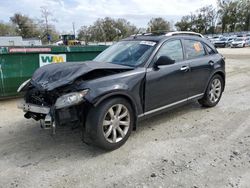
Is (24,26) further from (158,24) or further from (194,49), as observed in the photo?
(194,49)

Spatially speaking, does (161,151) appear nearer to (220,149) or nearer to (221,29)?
(220,149)

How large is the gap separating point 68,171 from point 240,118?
135 inches

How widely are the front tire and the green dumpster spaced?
393 centimetres

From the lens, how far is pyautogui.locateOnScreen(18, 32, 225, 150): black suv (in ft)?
11.4

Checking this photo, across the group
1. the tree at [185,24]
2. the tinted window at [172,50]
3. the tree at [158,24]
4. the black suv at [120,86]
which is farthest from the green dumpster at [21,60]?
the tree at [185,24]

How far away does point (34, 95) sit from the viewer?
390cm

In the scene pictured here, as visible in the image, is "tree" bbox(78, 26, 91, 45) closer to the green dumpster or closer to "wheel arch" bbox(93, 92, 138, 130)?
the green dumpster

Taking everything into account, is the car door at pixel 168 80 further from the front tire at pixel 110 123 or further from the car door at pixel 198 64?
the front tire at pixel 110 123

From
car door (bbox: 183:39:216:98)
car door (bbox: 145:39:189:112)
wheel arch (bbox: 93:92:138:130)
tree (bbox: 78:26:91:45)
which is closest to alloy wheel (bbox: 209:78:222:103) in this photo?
car door (bbox: 183:39:216:98)

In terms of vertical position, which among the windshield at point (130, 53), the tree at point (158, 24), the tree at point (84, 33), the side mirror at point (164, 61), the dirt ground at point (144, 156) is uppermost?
the tree at point (158, 24)

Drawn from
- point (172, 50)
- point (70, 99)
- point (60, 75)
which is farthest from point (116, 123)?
point (172, 50)

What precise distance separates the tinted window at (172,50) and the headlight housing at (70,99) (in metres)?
1.61

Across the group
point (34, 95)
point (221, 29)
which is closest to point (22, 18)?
point (221, 29)

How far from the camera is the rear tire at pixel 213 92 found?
558 centimetres
